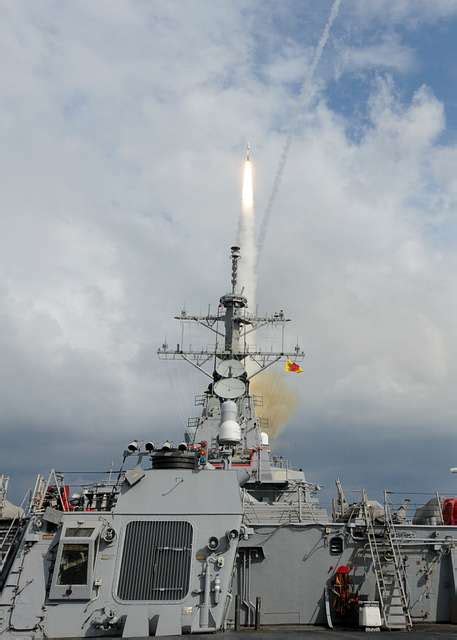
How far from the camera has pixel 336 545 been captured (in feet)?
44.1

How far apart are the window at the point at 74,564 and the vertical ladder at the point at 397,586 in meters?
6.55

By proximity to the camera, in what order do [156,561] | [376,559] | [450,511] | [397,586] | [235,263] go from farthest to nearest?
[235,263]
[450,511]
[376,559]
[397,586]
[156,561]

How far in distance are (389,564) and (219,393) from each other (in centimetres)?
861

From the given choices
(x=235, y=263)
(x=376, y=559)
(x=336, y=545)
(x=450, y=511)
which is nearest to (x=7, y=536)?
(x=336, y=545)

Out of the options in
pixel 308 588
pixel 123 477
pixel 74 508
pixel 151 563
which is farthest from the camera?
pixel 308 588

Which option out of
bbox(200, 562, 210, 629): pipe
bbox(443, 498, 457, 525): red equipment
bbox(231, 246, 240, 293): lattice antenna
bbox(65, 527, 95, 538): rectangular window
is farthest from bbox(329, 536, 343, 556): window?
bbox(231, 246, 240, 293): lattice antenna

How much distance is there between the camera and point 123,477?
11438mm

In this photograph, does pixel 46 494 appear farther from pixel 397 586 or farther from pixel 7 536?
pixel 397 586

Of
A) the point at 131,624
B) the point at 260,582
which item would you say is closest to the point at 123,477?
the point at 131,624

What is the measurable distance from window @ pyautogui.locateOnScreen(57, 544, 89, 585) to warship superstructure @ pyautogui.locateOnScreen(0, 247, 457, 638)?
0.06ft

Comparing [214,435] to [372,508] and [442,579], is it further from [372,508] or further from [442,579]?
[442,579]

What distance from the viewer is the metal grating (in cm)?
994

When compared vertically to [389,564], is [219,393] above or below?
above

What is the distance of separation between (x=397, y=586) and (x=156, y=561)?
5.59 meters
